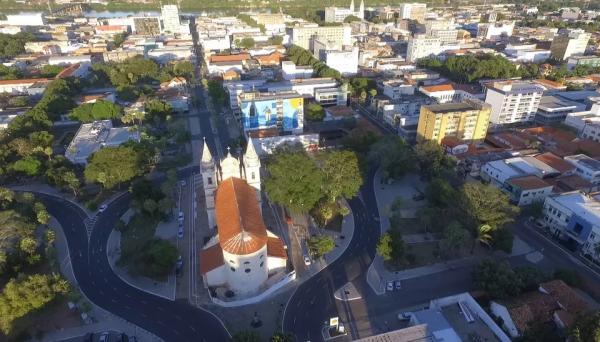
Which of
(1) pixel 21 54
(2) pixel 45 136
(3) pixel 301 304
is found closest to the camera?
(3) pixel 301 304

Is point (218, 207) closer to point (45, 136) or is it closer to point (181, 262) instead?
point (181, 262)

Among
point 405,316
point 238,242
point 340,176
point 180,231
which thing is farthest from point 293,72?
point 405,316

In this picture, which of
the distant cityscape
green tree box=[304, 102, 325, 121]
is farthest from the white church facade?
green tree box=[304, 102, 325, 121]

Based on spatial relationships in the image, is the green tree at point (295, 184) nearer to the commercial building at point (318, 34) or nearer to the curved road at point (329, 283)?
the curved road at point (329, 283)

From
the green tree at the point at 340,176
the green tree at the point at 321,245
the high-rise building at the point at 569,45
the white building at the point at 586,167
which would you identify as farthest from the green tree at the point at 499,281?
the high-rise building at the point at 569,45

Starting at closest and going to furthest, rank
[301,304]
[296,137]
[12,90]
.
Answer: [301,304] → [296,137] → [12,90]

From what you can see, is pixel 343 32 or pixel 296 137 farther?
pixel 343 32

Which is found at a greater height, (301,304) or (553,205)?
(553,205)

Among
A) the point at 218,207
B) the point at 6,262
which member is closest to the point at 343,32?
the point at 218,207

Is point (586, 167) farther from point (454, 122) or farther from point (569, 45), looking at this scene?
point (569, 45)
